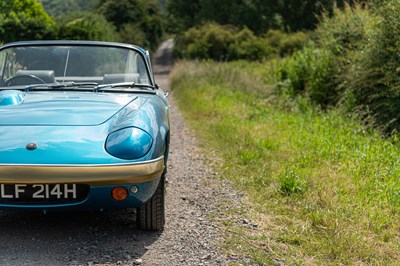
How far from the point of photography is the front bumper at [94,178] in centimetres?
314

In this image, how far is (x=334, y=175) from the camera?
5.14 meters

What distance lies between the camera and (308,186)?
4852 mm

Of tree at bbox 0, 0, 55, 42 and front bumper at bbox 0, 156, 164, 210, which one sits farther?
tree at bbox 0, 0, 55, 42

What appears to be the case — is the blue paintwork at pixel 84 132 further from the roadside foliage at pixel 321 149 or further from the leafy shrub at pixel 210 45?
the leafy shrub at pixel 210 45

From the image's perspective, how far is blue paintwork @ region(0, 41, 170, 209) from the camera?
3.25 metres

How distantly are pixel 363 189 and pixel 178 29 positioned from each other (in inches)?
1911

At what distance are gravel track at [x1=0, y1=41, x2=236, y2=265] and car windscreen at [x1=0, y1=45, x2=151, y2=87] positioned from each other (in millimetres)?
1318

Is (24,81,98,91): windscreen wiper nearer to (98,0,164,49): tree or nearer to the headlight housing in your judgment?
the headlight housing

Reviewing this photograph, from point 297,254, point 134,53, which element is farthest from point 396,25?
point 297,254

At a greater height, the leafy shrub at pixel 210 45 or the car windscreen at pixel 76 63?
the car windscreen at pixel 76 63

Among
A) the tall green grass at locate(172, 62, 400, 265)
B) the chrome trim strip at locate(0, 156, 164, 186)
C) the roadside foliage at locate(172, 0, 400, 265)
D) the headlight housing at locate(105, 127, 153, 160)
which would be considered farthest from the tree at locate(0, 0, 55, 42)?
the chrome trim strip at locate(0, 156, 164, 186)

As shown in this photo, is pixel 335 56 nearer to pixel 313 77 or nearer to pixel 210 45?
pixel 313 77

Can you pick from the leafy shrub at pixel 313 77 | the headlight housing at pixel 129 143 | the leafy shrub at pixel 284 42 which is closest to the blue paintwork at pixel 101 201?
the headlight housing at pixel 129 143

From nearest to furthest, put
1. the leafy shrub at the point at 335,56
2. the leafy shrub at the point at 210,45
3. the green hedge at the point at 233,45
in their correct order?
the leafy shrub at the point at 335,56 → the green hedge at the point at 233,45 → the leafy shrub at the point at 210,45
